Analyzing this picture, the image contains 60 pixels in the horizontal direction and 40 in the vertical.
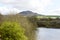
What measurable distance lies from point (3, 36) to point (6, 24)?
24.9 inches

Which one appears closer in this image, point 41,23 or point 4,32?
point 4,32

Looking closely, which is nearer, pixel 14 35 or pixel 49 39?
pixel 14 35

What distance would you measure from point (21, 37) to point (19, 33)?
0.84ft

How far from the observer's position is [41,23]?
2484 cm

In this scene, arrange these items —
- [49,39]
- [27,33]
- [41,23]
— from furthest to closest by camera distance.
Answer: [41,23] < [49,39] < [27,33]

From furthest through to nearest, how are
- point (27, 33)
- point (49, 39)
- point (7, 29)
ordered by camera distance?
1. point (49, 39)
2. point (27, 33)
3. point (7, 29)

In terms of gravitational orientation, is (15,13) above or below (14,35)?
above

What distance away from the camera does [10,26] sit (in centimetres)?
998

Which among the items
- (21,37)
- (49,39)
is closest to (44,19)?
(49,39)

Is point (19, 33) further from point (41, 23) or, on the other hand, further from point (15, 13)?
point (41, 23)

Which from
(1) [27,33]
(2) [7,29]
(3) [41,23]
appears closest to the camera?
(2) [7,29]

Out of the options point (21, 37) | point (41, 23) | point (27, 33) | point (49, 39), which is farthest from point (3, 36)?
point (41, 23)

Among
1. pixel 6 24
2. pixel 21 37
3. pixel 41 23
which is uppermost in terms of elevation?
pixel 6 24

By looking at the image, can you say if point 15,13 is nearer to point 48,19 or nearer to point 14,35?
point 14,35
